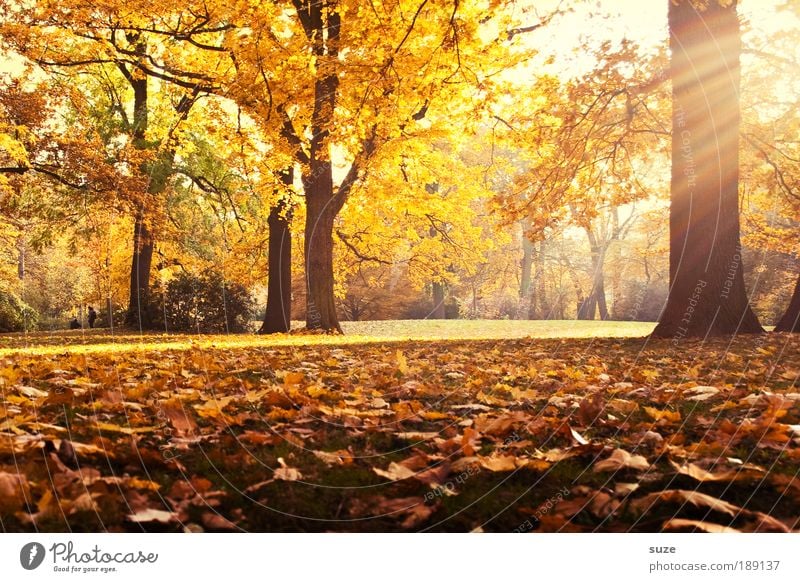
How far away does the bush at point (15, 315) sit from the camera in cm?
1647

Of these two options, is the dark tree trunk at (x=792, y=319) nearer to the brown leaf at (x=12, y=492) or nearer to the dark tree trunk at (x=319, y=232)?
the dark tree trunk at (x=319, y=232)

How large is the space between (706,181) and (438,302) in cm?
2325

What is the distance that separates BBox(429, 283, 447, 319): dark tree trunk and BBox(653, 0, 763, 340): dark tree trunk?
22.8 m

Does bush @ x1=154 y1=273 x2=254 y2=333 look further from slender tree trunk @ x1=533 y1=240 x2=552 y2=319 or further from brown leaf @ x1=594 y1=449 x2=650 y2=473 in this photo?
slender tree trunk @ x1=533 y1=240 x2=552 y2=319

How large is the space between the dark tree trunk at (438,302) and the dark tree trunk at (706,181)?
22770 mm

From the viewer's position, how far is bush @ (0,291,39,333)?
54.0ft

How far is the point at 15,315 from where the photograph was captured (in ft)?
54.9

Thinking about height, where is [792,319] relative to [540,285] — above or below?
below

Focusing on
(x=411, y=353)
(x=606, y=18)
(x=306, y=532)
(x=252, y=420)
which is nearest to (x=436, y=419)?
(x=252, y=420)

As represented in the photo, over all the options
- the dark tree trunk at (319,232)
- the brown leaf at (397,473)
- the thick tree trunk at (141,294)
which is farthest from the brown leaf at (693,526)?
the thick tree trunk at (141,294)

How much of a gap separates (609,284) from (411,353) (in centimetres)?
3595

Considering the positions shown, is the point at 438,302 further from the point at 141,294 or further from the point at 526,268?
the point at 141,294

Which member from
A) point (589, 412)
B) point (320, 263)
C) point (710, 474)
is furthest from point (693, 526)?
point (320, 263)

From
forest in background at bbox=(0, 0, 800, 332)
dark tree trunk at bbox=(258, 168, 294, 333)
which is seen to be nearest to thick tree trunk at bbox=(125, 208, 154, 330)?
forest in background at bbox=(0, 0, 800, 332)
